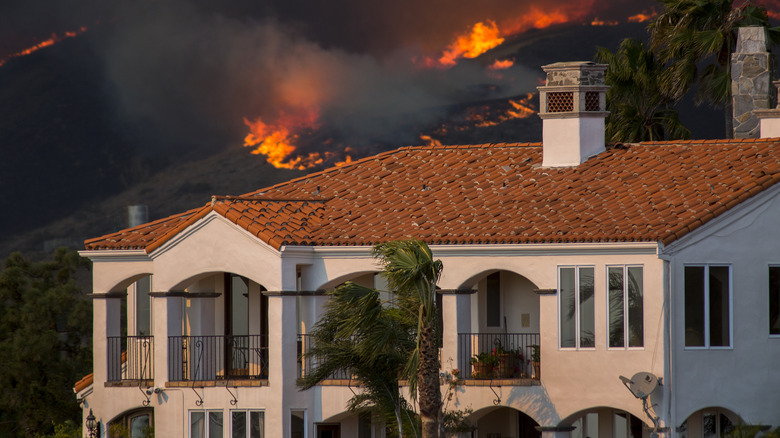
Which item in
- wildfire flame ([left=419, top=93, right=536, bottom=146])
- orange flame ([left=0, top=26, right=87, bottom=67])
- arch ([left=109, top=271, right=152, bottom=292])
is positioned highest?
orange flame ([left=0, top=26, right=87, bottom=67])

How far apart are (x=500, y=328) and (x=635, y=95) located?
1642cm

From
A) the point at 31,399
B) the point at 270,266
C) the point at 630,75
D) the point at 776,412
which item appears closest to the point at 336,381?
the point at 270,266

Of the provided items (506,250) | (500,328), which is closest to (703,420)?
(500,328)

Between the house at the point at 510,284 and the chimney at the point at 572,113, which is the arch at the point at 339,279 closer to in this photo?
the house at the point at 510,284

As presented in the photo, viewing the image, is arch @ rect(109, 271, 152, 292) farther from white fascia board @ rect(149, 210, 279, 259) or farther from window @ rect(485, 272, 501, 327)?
window @ rect(485, 272, 501, 327)

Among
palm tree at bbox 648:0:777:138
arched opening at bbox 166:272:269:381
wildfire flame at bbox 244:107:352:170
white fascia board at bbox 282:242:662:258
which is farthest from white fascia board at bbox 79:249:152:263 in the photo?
wildfire flame at bbox 244:107:352:170

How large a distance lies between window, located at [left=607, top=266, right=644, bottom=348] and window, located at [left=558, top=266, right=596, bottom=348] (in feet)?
1.44

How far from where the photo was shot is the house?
1142 inches

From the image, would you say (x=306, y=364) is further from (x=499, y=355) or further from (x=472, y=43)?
(x=472, y=43)

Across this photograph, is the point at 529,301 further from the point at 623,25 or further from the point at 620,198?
the point at 623,25

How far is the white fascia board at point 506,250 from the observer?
28812 mm

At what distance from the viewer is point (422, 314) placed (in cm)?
2675

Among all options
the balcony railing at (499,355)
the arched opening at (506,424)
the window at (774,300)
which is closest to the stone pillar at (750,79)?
the window at (774,300)

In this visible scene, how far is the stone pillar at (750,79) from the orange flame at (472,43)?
60189 mm
